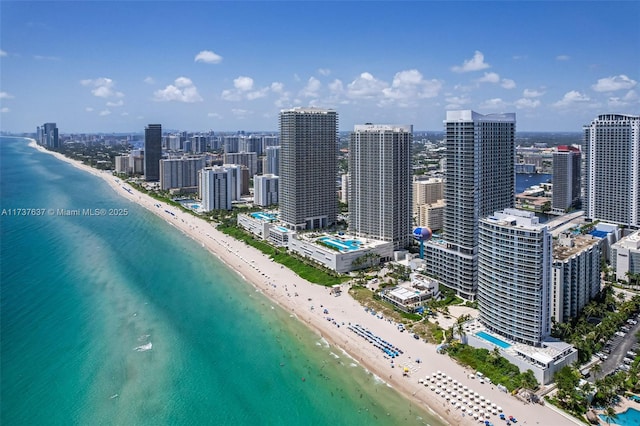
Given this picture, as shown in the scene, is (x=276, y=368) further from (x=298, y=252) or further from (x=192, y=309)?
(x=298, y=252)

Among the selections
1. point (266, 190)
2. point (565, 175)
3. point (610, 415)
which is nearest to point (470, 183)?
point (610, 415)

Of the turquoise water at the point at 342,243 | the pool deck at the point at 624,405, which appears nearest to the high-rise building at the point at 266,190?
the turquoise water at the point at 342,243

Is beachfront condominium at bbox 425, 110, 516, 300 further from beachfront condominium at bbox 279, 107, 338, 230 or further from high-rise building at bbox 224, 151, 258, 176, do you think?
high-rise building at bbox 224, 151, 258, 176

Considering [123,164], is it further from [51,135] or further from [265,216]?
[51,135]

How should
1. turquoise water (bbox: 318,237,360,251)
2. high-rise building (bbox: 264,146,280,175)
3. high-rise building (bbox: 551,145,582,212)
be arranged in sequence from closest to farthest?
turquoise water (bbox: 318,237,360,251), high-rise building (bbox: 551,145,582,212), high-rise building (bbox: 264,146,280,175)

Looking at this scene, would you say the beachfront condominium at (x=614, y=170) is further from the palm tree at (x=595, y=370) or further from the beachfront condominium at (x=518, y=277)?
the palm tree at (x=595, y=370)

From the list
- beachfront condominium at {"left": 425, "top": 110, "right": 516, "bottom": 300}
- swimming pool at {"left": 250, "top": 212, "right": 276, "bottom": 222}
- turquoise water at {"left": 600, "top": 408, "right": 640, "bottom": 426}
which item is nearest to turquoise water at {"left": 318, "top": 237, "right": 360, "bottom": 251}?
beachfront condominium at {"left": 425, "top": 110, "right": 516, "bottom": 300}

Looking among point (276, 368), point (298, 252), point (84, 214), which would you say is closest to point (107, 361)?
point (276, 368)
